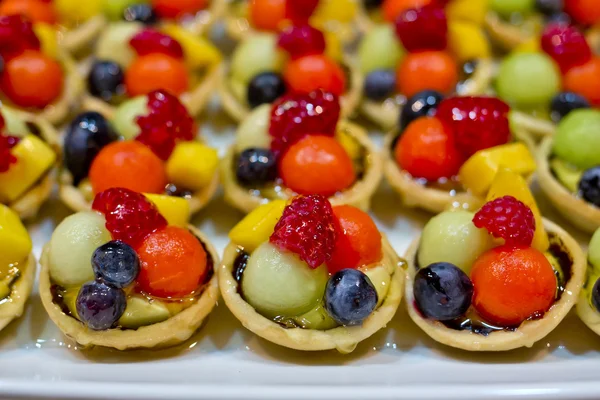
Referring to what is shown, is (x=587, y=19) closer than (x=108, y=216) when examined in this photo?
No

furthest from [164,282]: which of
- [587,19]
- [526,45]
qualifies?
[587,19]

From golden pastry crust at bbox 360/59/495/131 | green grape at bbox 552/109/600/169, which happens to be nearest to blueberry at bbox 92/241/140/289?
golden pastry crust at bbox 360/59/495/131

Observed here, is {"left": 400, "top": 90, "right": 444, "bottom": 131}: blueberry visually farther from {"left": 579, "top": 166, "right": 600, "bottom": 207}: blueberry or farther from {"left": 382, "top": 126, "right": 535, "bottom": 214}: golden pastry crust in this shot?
{"left": 579, "top": 166, "right": 600, "bottom": 207}: blueberry

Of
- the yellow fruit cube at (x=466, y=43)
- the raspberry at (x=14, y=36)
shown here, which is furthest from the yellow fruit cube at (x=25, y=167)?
the yellow fruit cube at (x=466, y=43)

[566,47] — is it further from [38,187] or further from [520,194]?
[38,187]

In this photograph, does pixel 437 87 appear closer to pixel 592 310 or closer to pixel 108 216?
pixel 592 310

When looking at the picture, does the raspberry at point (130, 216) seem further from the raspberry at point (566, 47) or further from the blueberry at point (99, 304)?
the raspberry at point (566, 47)

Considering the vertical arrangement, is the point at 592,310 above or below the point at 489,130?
below
